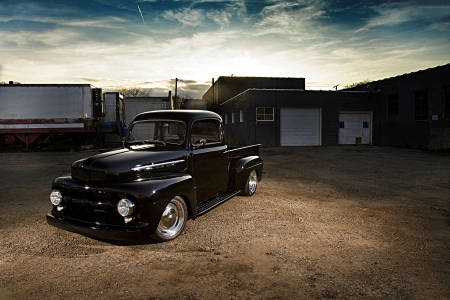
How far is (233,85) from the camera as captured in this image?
129ft

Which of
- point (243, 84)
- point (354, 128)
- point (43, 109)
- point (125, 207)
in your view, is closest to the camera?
point (125, 207)

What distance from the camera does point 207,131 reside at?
5.62m

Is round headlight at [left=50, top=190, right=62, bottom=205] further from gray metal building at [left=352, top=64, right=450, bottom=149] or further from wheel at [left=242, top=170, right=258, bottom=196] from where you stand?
gray metal building at [left=352, top=64, right=450, bottom=149]

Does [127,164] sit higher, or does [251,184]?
[127,164]

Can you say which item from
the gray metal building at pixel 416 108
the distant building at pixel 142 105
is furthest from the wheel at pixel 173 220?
the distant building at pixel 142 105

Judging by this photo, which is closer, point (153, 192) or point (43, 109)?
point (153, 192)

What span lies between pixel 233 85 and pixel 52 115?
23468 mm

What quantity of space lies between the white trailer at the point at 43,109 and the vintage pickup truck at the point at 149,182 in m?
16.7

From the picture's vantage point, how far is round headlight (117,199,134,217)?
147 inches

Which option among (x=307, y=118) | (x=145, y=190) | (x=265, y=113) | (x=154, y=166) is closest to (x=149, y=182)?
(x=145, y=190)

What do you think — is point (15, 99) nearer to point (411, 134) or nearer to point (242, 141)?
point (242, 141)

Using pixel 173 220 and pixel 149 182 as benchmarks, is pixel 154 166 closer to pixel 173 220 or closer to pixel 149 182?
pixel 149 182

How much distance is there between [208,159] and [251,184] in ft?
6.48

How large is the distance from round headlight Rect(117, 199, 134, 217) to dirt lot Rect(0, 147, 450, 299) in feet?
1.87
